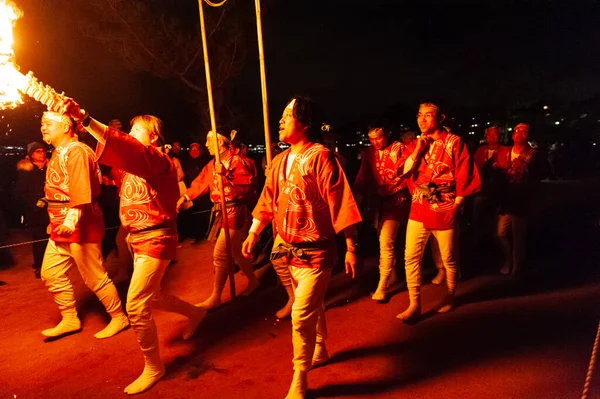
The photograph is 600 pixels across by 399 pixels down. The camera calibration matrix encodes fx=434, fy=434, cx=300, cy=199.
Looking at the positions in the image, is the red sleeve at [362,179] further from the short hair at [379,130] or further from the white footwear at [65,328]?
the white footwear at [65,328]

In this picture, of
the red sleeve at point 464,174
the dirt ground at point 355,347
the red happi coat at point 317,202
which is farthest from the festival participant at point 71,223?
the red sleeve at point 464,174

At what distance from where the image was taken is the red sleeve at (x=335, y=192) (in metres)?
3.03

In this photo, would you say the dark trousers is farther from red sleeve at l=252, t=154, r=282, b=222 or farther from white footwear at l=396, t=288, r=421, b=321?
white footwear at l=396, t=288, r=421, b=321

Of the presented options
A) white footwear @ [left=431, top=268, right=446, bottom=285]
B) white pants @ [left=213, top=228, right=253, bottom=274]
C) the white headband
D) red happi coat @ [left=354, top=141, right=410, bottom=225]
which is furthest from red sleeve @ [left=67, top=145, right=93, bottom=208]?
white footwear @ [left=431, top=268, right=446, bottom=285]

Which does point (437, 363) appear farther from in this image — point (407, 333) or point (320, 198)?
point (320, 198)

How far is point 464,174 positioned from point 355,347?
77.7 inches

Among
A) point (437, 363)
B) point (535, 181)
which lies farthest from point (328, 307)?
point (535, 181)

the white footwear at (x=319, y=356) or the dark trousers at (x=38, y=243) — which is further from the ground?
the dark trousers at (x=38, y=243)

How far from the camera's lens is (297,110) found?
120 inches

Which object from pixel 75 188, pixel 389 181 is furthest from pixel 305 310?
pixel 389 181

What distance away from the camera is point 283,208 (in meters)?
3.17

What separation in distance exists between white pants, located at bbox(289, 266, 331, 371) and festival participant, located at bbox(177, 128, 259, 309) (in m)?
2.09

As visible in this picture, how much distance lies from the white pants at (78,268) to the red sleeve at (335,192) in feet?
8.56

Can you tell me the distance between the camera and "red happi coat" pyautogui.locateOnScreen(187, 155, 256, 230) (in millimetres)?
5164
